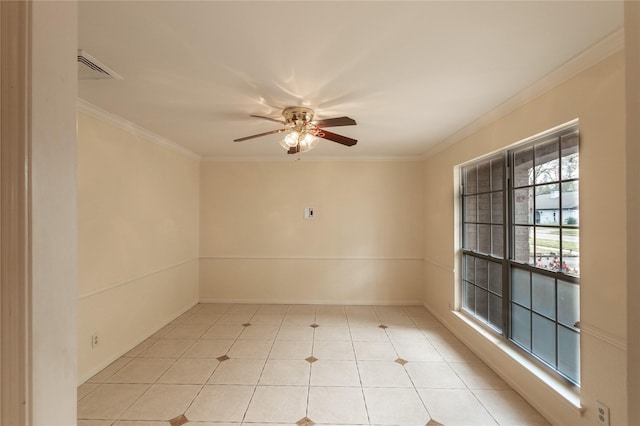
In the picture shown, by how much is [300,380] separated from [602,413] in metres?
2.10

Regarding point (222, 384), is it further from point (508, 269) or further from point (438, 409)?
point (508, 269)

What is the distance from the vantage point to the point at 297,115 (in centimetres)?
241

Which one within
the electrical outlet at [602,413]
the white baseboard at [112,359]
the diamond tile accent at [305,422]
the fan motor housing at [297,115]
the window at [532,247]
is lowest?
the diamond tile accent at [305,422]

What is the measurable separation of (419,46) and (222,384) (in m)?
3.04

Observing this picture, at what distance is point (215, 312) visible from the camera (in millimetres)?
4223

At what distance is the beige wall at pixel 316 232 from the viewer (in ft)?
15.1

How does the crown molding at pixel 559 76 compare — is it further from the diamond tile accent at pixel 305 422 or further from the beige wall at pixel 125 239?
the beige wall at pixel 125 239

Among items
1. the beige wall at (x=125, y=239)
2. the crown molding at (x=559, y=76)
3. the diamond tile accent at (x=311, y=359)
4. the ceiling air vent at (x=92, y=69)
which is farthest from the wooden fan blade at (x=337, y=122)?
the diamond tile accent at (x=311, y=359)

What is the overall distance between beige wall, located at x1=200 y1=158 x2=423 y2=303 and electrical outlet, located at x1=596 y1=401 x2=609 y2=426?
2907 mm

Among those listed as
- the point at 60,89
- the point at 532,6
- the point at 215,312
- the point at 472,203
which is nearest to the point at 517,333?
the point at 472,203

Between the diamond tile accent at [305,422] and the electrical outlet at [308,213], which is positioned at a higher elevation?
the electrical outlet at [308,213]

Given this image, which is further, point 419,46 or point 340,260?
point 340,260

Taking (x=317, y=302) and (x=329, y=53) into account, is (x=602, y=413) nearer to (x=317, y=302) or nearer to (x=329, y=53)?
(x=329, y=53)

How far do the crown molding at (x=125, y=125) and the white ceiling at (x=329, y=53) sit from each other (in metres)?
0.10
